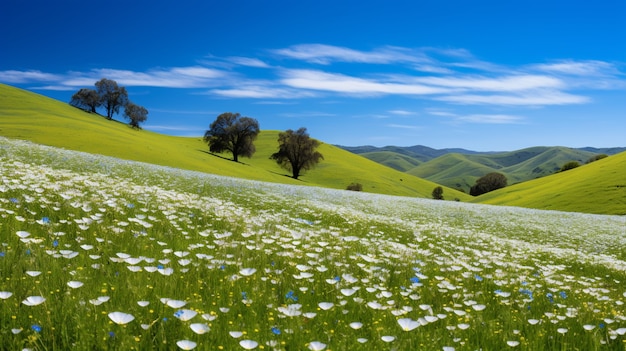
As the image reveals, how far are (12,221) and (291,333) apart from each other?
17.7ft

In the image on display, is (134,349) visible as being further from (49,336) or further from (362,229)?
(362,229)

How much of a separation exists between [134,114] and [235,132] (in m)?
49.5

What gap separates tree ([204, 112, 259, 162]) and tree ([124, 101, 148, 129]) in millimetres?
42884

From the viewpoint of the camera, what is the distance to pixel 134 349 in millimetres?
3238

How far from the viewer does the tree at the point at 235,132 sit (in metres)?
105

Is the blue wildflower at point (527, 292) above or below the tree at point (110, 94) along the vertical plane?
below

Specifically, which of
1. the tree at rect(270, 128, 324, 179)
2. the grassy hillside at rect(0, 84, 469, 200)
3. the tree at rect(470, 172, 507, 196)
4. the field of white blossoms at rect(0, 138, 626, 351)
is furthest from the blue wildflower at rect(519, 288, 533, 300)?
the tree at rect(470, 172, 507, 196)

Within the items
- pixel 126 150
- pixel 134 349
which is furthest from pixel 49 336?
pixel 126 150

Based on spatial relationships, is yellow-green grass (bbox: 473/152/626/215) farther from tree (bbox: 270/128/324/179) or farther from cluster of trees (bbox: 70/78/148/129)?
cluster of trees (bbox: 70/78/148/129)

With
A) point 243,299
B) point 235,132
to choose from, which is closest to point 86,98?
point 235,132

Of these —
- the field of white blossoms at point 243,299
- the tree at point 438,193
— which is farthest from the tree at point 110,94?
the field of white blossoms at point 243,299

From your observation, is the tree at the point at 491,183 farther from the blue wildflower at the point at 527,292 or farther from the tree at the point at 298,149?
the blue wildflower at the point at 527,292

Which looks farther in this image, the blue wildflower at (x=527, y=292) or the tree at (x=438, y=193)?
the tree at (x=438, y=193)

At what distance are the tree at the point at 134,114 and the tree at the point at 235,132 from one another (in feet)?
141
